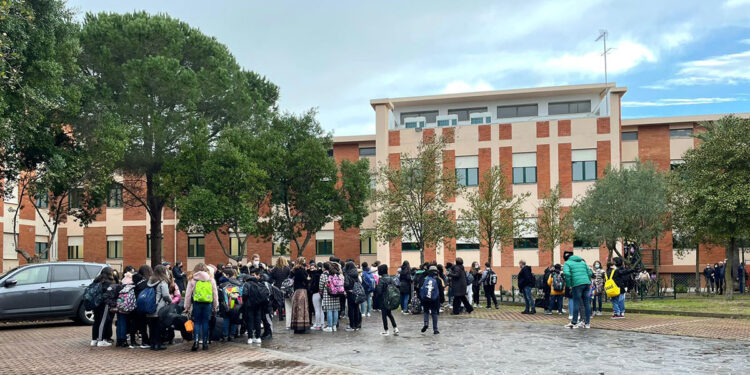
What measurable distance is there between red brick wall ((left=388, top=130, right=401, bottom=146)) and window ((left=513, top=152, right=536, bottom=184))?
7901 millimetres

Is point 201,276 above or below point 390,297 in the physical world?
above

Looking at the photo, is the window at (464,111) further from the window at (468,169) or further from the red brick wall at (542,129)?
the red brick wall at (542,129)

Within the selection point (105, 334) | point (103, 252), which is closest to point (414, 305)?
point (105, 334)

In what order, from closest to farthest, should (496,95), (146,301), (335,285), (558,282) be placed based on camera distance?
(146,301) → (335,285) → (558,282) → (496,95)

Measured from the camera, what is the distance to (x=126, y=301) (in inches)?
554

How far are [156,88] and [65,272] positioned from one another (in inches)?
629

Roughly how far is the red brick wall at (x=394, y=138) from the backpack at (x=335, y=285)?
3190cm

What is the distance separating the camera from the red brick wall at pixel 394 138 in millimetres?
48125

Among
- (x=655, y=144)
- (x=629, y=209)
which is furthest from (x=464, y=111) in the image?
(x=629, y=209)

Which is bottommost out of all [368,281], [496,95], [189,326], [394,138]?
[189,326]

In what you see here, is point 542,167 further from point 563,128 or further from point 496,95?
point 496,95

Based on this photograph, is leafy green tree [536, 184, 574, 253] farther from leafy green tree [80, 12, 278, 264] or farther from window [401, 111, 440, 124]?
leafy green tree [80, 12, 278, 264]

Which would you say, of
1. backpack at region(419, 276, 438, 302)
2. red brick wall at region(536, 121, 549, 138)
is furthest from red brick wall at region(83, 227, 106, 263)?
backpack at region(419, 276, 438, 302)

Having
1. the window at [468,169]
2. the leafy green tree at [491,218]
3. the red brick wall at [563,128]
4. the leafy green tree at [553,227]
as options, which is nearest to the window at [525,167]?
the red brick wall at [563,128]
